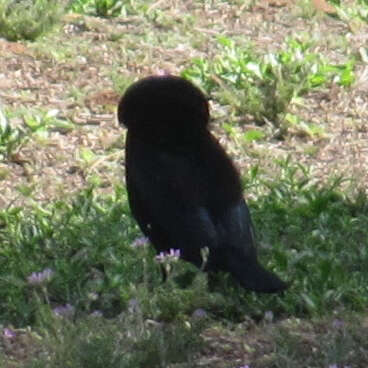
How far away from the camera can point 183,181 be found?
19.4ft

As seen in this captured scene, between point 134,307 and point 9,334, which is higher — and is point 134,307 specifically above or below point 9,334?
above

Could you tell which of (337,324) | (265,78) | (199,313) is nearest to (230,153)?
(265,78)

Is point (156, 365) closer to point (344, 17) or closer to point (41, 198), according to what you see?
point (41, 198)

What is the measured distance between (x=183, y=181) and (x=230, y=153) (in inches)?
71.5

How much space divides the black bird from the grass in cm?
15

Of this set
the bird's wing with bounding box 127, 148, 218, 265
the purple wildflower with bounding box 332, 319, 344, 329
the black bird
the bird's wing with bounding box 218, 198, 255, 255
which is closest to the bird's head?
the black bird

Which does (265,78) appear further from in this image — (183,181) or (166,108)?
(183,181)

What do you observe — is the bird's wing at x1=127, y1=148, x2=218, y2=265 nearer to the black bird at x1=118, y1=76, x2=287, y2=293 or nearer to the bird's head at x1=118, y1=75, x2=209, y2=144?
the black bird at x1=118, y1=76, x2=287, y2=293

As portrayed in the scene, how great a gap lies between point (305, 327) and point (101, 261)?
1.28 meters

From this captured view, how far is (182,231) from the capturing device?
5.80 metres

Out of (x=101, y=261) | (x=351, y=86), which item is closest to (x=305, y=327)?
(x=101, y=261)

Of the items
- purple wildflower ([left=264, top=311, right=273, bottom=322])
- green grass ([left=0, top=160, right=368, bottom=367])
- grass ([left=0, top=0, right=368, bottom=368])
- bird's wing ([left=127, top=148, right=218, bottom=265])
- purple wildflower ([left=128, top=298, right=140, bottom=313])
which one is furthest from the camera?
bird's wing ([left=127, top=148, right=218, bottom=265])

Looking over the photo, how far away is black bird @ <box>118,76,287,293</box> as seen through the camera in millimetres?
5797

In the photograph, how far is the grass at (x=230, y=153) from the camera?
5164mm
